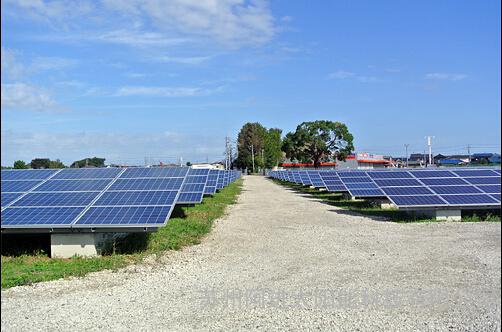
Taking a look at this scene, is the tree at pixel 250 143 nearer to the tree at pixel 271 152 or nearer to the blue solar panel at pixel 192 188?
the tree at pixel 271 152

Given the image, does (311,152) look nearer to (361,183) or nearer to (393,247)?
(361,183)

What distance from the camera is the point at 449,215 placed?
15602 mm

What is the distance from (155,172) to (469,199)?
1035 centimetres

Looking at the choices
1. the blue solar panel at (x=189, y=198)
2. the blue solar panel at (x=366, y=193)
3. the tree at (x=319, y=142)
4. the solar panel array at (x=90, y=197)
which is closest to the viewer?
the solar panel array at (x=90, y=197)

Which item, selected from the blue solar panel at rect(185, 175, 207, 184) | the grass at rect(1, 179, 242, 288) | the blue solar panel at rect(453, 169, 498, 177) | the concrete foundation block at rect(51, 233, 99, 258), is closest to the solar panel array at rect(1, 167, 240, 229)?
the concrete foundation block at rect(51, 233, 99, 258)

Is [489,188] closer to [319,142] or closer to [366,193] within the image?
[366,193]

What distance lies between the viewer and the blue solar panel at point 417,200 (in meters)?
15.4

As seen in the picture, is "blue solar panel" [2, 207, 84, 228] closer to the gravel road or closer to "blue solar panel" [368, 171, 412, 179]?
the gravel road

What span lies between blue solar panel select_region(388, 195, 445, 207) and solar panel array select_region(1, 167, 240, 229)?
712 cm

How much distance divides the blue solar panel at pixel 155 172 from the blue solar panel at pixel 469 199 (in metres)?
8.82

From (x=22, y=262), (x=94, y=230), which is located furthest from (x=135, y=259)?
(x=22, y=262)

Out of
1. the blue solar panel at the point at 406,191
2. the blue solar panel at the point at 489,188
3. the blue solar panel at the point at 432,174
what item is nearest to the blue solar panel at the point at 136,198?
the blue solar panel at the point at 406,191

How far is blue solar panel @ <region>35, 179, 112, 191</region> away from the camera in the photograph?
12773 mm

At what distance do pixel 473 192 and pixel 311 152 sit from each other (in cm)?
6604
